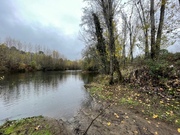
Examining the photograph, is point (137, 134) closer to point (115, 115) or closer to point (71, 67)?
point (115, 115)

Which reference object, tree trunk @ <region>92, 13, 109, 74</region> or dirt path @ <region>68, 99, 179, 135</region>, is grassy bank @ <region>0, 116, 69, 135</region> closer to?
dirt path @ <region>68, 99, 179, 135</region>

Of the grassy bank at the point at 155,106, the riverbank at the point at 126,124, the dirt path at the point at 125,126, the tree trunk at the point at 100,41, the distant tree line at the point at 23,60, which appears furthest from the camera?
the distant tree line at the point at 23,60

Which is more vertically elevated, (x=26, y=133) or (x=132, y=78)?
(x=132, y=78)

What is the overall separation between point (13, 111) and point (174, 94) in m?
8.92

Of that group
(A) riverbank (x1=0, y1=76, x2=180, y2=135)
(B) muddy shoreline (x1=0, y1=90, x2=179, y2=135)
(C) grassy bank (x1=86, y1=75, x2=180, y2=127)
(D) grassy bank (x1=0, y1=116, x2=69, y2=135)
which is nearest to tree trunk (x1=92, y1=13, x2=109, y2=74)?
(C) grassy bank (x1=86, y1=75, x2=180, y2=127)

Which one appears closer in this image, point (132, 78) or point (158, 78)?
point (158, 78)

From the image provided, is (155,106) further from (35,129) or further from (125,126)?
(35,129)

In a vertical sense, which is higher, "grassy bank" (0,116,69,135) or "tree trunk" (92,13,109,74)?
"tree trunk" (92,13,109,74)

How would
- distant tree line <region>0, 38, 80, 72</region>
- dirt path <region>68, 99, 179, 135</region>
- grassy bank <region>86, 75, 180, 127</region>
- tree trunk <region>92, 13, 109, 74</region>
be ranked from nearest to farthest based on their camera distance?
1. dirt path <region>68, 99, 179, 135</region>
2. grassy bank <region>86, 75, 180, 127</region>
3. tree trunk <region>92, 13, 109, 74</region>
4. distant tree line <region>0, 38, 80, 72</region>

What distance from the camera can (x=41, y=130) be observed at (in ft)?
14.2

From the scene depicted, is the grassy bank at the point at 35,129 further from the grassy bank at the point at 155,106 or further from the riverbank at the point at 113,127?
the grassy bank at the point at 155,106

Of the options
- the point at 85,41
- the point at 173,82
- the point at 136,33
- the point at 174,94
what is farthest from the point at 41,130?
the point at 136,33

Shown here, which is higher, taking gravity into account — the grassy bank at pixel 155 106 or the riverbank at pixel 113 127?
the grassy bank at pixel 155 106

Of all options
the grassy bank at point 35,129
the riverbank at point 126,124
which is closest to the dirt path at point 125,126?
the riverbank at point 126,124
